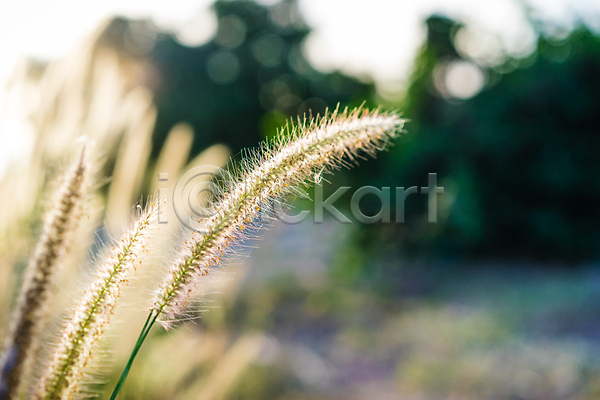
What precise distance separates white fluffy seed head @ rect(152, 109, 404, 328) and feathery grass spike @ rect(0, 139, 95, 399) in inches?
11.0

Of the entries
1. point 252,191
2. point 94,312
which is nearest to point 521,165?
point 252,191

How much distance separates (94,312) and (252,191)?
1.43 ft

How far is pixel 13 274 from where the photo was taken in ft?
5.66

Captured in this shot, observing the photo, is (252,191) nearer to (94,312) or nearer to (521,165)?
(94,312)

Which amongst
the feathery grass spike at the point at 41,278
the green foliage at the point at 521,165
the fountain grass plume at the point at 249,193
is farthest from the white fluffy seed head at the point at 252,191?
the green foliage at the point at 521,165

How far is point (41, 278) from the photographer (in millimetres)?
1011

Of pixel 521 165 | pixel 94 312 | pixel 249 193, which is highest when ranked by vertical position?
pixel 521 165

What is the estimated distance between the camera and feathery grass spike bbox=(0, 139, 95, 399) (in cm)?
98

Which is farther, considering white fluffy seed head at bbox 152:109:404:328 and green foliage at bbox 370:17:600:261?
green foliage at bbox 370:17:600:261

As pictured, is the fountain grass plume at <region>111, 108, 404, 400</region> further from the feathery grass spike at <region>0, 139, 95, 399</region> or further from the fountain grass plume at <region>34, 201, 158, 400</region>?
the feathery grass spike at <region>0, 139, 95, 399</region>

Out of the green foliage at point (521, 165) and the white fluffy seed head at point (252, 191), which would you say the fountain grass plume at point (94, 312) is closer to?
the white fluffy seed head at point (252, 191)

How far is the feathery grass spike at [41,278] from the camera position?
0.98 m

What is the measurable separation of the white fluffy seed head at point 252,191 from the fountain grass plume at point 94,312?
0.29 feet

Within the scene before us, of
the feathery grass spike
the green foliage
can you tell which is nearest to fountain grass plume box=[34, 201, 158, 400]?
the feathery grass spike
